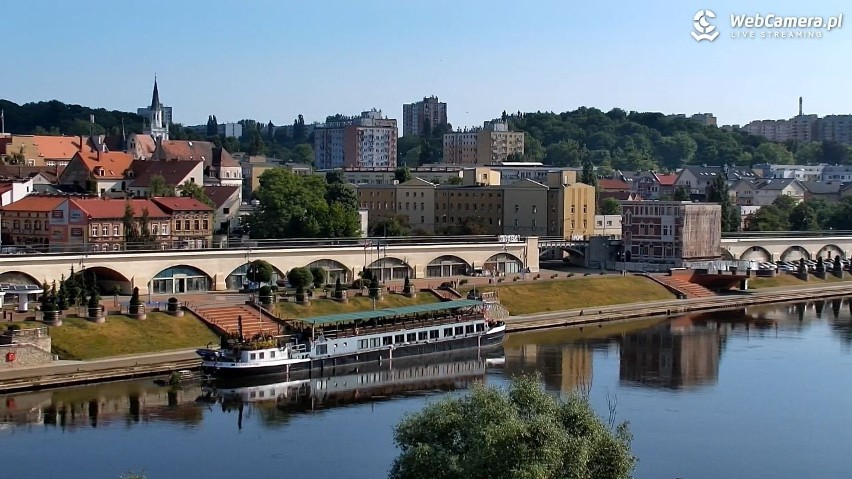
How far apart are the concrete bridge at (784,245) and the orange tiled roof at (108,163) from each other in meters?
40.4

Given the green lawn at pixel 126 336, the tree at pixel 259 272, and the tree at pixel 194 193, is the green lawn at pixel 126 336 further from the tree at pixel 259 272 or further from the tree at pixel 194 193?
the tree at pixel 194 193

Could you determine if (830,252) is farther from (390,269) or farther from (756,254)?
(390,269)

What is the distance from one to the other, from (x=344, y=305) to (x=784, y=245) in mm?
44997

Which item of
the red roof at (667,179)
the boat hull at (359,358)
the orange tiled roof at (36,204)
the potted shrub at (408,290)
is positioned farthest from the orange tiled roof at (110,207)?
the red roof at (667,179)

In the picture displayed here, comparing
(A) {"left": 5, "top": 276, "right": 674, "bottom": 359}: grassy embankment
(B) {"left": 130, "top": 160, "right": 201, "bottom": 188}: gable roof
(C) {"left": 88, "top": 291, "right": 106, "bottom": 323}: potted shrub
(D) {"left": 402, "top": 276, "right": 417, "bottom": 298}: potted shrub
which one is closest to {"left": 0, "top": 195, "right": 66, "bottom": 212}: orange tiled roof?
(B) {"left": 130, "top": 160, "right": 201, "bottom": 188}: gable roof

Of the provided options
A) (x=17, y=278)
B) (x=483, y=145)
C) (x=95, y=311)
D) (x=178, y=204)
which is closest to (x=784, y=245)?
(x=178, y=204)

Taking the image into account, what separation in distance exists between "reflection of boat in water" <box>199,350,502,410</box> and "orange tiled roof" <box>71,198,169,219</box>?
2175 cm

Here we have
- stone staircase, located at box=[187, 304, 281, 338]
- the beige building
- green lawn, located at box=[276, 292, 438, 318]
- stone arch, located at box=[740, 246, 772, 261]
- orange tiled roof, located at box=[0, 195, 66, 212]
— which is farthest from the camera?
the beige building

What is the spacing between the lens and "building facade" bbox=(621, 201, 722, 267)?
8362 centimetres

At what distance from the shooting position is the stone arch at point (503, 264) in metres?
75.9

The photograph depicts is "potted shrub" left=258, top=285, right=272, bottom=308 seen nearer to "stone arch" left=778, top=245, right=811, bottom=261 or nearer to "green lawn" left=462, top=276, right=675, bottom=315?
"green lawn" left=462, top=276, right=675, bottom=315

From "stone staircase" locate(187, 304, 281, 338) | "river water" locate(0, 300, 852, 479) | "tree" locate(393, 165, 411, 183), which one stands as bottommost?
"river water" locate(0, 300, 852, 479)

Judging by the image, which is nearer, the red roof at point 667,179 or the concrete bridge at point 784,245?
the concrete bridge at point 784,245

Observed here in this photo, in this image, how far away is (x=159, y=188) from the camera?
80.5 metres
